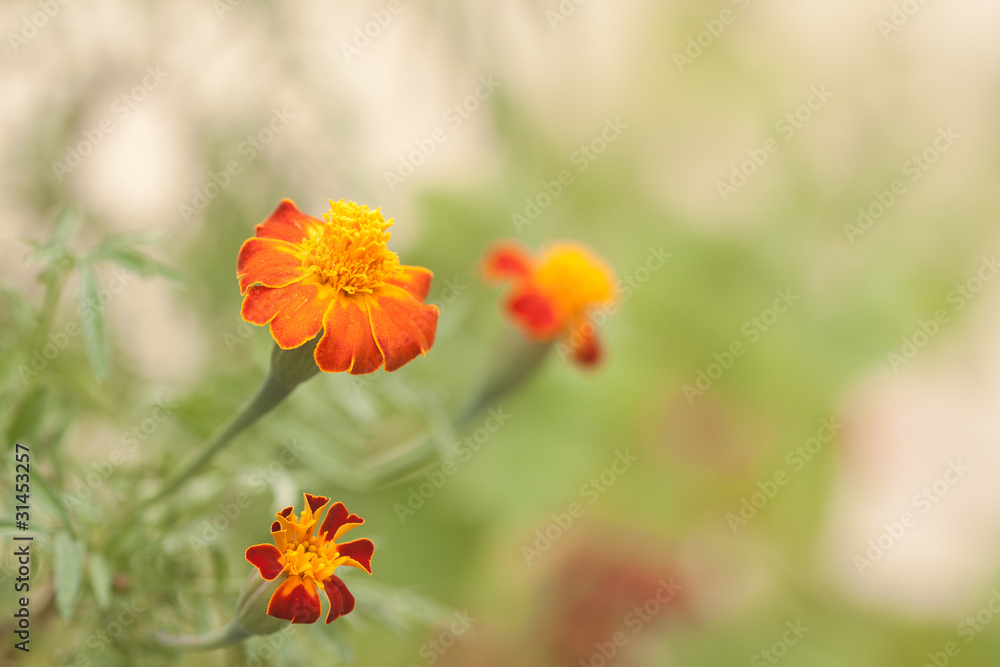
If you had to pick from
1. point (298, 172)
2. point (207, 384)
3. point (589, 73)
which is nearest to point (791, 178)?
point (589, 73)

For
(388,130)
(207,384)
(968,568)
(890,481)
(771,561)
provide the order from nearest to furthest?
1. (207,384)
2. (388,130)
3. (771,561)
4. (968,568)
5. (890,481)

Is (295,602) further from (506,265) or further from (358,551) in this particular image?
(506,265)

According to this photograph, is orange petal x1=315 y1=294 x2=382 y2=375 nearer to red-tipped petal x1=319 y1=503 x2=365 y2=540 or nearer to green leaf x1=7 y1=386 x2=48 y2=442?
red-tipped petal x1=319 y1=503 x2=365 y2=540

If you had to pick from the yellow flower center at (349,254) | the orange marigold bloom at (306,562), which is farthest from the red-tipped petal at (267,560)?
the yellow flower center at (349,254)

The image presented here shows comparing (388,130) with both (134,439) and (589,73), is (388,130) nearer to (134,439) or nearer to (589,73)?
(589,73)

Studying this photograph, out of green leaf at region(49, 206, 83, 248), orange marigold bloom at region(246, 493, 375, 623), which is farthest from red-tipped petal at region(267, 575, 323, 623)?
green leaf at region(49, 206, 83, 248)

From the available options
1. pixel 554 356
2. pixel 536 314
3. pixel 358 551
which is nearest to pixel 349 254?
pixel 358 551
